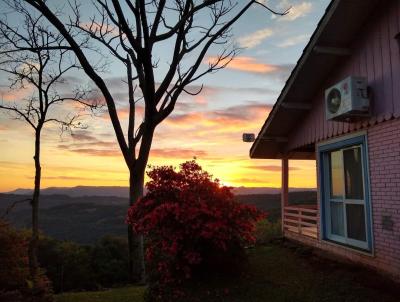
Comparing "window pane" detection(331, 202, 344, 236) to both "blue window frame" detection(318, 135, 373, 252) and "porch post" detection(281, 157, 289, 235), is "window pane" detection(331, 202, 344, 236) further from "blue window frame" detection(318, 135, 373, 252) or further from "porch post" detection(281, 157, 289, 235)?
"porch post" detection(281, 157, 289, 235)

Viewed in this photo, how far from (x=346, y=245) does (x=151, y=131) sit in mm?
7804

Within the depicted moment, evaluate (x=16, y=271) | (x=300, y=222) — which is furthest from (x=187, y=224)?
(x=16, y=271)

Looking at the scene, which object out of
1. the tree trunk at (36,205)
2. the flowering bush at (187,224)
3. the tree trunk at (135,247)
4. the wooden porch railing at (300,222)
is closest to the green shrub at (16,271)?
the tree trunk at (36,205)

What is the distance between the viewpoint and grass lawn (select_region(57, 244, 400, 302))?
7.67 m

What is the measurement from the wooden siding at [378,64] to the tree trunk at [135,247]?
280 inches

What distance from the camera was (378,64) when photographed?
8641mm

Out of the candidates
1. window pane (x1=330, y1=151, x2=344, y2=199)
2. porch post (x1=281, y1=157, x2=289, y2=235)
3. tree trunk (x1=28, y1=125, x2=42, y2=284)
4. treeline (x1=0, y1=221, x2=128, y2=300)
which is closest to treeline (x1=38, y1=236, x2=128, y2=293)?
treeline (x1=0, y1=221, x2=128, y2=300)

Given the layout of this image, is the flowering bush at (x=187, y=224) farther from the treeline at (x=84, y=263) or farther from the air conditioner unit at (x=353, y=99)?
the treeline at (x=84, y=263)

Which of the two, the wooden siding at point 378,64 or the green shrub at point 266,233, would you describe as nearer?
the wooden siding at point 378,64

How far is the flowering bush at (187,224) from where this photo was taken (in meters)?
8.88

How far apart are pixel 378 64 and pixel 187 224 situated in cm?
538

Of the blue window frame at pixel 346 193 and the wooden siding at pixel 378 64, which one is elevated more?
the wooden siding at pixel 378 64

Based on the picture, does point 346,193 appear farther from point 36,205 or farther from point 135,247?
point 36,205

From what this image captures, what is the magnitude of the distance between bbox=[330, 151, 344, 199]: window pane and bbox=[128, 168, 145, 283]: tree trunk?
6.67 metres
